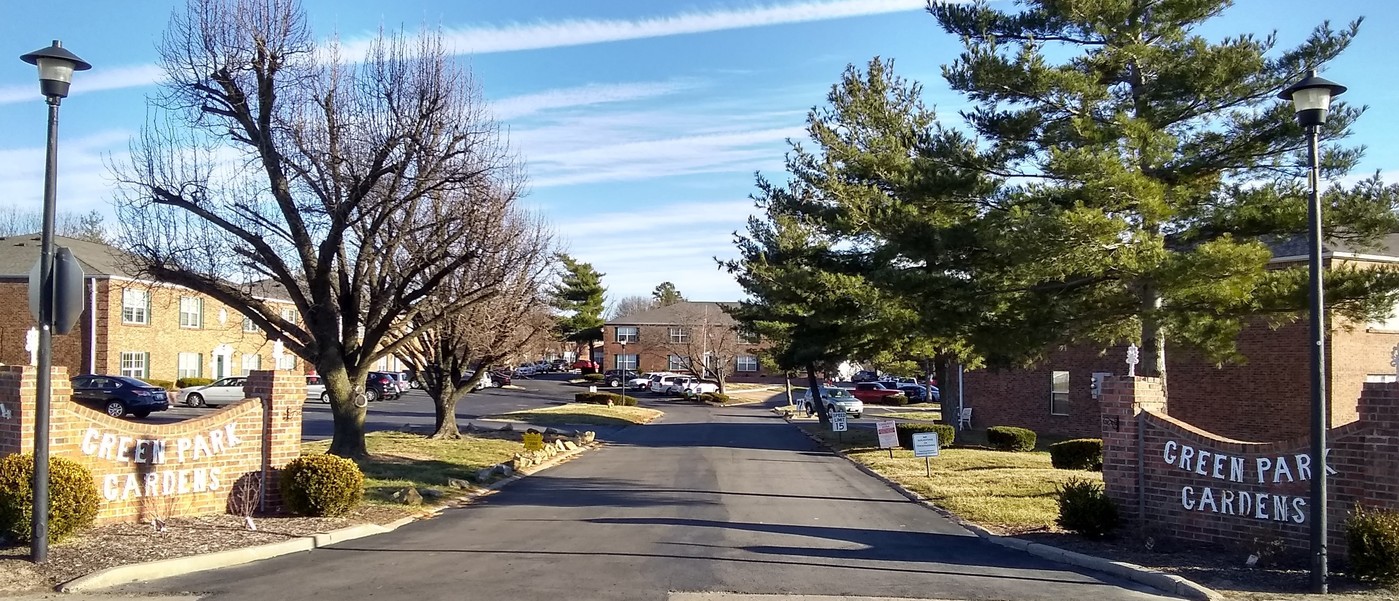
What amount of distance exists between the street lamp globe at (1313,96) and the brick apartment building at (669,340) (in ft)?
222

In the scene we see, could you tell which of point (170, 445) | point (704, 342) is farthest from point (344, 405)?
point (704, 342)

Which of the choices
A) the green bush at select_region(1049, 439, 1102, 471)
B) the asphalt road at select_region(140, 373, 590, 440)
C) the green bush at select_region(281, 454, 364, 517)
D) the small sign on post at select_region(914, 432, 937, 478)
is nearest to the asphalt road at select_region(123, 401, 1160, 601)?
the green bush at select_region(281, 454, 364, 517)

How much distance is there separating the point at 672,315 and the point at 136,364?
158ft

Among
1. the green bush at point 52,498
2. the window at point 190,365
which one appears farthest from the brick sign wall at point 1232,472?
the window at point 190,365

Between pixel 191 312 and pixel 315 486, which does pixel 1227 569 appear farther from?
pixel 191 312

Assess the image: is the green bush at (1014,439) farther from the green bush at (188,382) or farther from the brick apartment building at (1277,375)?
the green bush at (188,382)

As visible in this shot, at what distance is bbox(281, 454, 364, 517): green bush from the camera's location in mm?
12844

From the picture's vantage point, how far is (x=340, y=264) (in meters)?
18.9

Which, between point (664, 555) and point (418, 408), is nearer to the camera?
point (664, 555)

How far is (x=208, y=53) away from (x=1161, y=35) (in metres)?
15.5

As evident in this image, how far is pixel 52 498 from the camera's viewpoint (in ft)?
32.7

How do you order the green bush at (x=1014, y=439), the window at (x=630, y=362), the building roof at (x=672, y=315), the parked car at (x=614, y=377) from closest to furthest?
the green bush at (x=1014, y=439) → the parked car at (x=614, y=377) → the building roof at (x=672, y=315) → the window at (x=630, y=362)

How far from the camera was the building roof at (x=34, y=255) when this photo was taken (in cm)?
4250

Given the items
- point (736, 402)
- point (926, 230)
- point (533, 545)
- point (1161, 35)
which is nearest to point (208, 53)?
point (533, 545)
